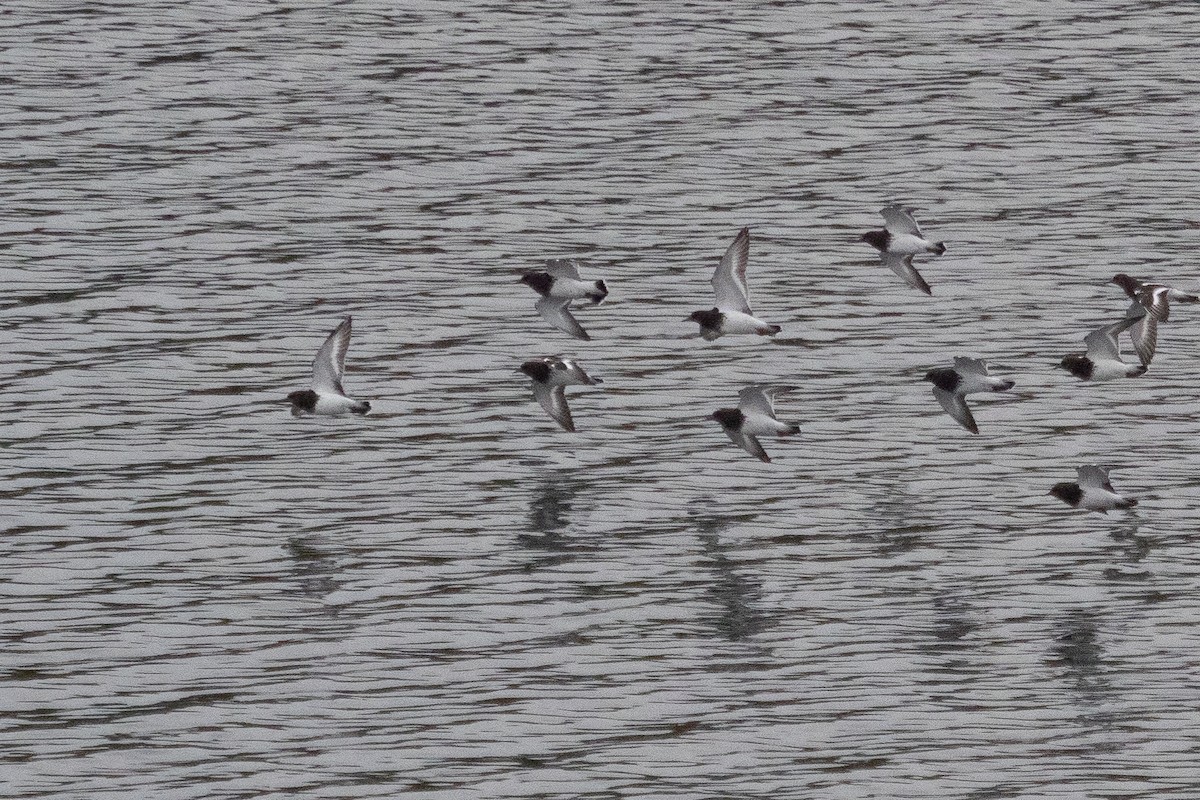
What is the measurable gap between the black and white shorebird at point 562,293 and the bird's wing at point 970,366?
13.7ft

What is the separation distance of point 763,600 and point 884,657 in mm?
1763

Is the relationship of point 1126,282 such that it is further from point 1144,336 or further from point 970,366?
point 970,366

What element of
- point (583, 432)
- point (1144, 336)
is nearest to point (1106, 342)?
point (1144, 336)

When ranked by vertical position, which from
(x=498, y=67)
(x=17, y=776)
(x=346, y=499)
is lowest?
(x=498, y=67)

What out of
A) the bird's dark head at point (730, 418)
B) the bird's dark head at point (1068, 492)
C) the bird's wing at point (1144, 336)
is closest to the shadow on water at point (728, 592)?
the bird's dark head at point (730, 418)

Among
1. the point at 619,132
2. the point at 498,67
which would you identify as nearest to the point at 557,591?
the point at 619,132

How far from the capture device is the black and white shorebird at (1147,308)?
1084 inches

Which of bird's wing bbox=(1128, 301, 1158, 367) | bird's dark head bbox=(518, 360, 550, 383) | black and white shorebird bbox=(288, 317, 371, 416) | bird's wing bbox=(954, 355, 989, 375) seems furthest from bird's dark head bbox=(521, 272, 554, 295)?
bird's wing bbox=(1128, 301, 1158, 367)

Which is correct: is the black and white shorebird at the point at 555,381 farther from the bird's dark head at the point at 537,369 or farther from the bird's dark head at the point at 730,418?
the bird's dark head at the point at 730,418

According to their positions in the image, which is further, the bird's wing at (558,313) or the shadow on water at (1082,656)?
the bird's wing at (558,313)

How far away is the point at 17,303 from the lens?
31875 mm

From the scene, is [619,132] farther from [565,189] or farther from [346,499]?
[346,499]

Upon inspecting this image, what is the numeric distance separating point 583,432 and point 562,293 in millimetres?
1844

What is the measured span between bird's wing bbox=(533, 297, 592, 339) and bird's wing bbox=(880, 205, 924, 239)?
4.46 m
